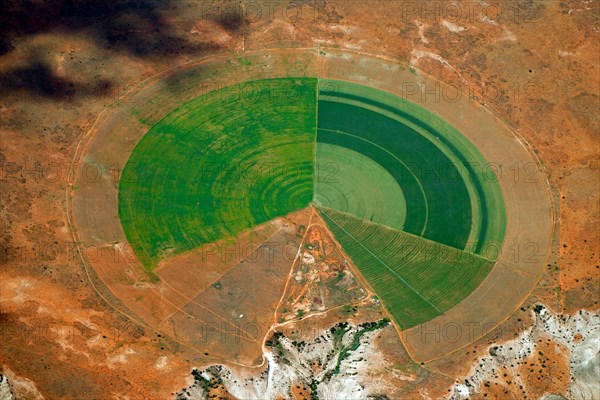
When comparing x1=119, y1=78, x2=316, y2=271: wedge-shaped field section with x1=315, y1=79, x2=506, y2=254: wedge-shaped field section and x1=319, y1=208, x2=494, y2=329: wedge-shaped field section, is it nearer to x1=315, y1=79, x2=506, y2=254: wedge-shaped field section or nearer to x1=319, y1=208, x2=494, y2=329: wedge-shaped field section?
x1=315, y1=79, x2=506, y2=254: wedge-shaped field section

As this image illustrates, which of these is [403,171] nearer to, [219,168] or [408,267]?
[408,267]

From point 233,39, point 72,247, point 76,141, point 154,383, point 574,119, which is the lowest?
point 154,383

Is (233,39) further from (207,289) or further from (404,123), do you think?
(207,289)

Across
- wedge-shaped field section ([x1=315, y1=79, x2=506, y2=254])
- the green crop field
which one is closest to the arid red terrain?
wedge-shaped field section ([x1=315, y1=79, x2=506, y2=254])

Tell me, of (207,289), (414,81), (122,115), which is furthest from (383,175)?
(122,115)

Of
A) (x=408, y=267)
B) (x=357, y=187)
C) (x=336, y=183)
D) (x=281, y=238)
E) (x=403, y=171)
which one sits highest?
(x=403, y=171)

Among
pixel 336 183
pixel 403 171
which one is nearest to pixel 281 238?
pixel 336 183
